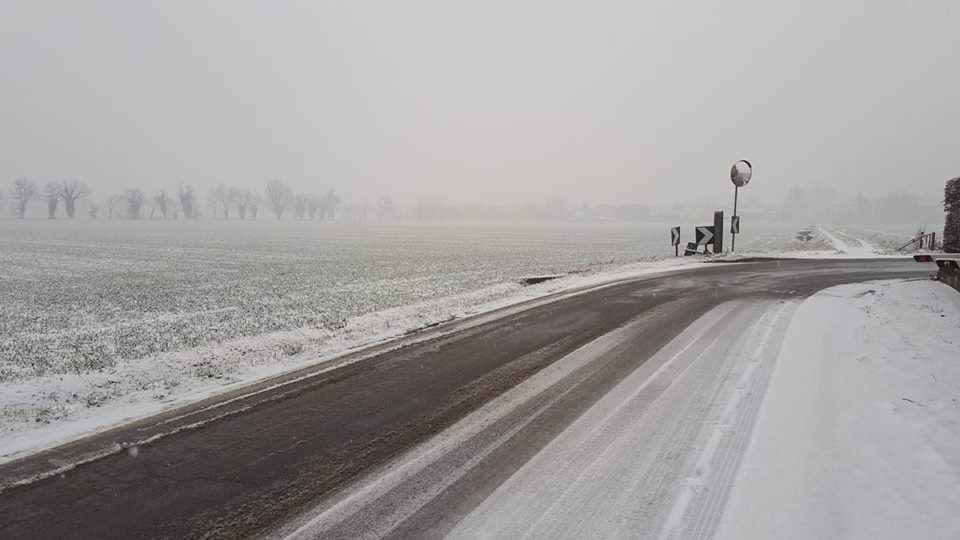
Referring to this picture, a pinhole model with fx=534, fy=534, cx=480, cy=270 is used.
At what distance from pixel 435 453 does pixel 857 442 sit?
371cm

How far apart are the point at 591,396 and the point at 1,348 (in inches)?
448

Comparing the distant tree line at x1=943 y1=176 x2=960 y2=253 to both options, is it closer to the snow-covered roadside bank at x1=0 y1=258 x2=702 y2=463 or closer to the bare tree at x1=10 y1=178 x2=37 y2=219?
the snow-covered roadside bank at x1=0 y1=258 x2=702 y2=463

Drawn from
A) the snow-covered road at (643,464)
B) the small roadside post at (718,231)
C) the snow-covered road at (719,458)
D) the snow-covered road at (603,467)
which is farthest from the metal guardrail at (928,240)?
the snow-covered road at (603,467)

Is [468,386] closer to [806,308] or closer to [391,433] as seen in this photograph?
[391,433]

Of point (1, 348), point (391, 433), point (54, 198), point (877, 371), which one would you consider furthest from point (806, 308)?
point (54, 198)

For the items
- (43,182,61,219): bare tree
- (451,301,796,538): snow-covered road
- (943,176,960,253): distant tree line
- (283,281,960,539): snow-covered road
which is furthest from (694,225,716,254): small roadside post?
(43,182,61,219): bare tree

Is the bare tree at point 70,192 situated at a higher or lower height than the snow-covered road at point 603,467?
higher

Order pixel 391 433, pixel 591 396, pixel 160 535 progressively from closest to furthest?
1. pixel 160 535
2. pixel 391 433
3. pixel 591 396

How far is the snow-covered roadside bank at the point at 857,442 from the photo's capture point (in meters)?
3.50

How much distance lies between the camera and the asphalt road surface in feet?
12.0

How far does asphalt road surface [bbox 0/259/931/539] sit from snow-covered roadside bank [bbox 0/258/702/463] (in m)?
0.52

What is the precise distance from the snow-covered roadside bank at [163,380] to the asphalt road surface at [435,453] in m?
0.52

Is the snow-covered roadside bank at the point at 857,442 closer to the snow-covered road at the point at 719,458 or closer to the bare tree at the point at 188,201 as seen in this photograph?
the snow-covered road at the point at 719,458

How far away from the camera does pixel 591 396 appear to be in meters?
6.17
